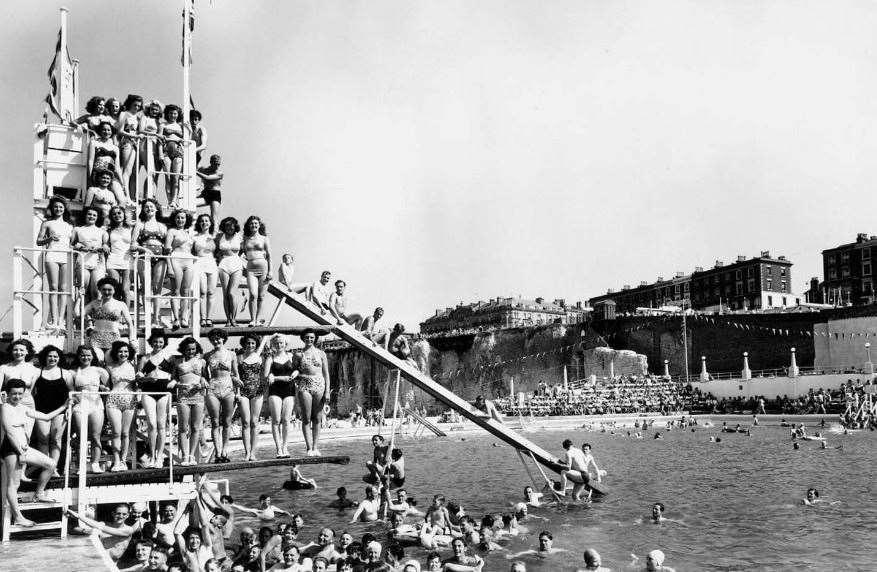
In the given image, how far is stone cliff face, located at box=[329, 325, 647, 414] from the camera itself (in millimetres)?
90875

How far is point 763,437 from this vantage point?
42.3 meters

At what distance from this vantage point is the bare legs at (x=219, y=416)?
11.6 m

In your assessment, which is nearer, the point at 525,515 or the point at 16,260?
the point at 16,260

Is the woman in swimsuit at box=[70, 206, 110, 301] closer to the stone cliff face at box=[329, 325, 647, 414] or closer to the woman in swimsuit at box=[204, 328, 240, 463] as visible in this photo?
the woman in swimsuit at box=[204, 328, 240, 463]

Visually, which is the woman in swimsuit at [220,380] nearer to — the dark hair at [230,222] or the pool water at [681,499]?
the dark hair at [230,222]

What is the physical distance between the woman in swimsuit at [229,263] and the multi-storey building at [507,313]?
400ft

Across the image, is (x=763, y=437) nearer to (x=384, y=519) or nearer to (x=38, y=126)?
(x=384, y=519)

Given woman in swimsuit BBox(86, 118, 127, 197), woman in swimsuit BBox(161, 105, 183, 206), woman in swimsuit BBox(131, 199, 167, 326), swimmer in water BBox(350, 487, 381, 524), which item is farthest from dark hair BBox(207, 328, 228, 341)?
swimmer in water BBox(350, 487, 381, 524)

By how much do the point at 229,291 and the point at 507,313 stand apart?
415 feet

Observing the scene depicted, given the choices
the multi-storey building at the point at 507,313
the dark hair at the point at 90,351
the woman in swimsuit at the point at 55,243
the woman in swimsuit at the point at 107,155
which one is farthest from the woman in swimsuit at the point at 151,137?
the multi-storey building at the point at 507,313

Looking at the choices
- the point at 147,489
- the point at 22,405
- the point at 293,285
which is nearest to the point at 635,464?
the point at 293,285

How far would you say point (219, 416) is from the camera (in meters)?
12.1

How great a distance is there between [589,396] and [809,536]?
5047 centimetres

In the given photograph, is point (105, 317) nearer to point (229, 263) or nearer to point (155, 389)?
point (155, 389)
